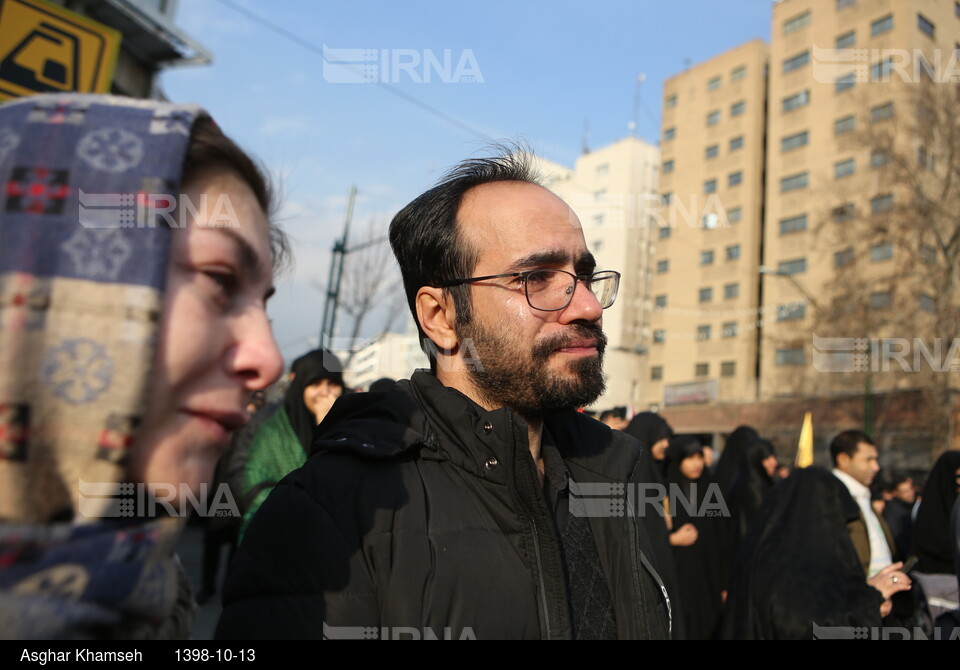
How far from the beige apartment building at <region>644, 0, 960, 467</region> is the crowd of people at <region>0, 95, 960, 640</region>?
26.5m

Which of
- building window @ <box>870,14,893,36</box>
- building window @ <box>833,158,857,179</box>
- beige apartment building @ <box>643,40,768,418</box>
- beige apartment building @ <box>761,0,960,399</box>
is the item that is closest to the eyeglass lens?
beige apartment building @ <box>761,0,960,399</box>

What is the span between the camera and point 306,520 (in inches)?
56.6

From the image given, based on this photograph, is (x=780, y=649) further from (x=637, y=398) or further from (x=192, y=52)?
(x=637, y=398)

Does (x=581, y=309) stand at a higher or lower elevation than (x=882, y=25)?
lower

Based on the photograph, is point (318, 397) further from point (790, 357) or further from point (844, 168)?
point (844, 168)

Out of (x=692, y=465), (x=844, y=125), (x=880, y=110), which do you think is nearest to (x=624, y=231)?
(x=844, y=125)

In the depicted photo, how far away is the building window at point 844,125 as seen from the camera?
37.8 metres

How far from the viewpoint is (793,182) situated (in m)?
41.0

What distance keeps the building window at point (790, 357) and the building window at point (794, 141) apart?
12.3 m

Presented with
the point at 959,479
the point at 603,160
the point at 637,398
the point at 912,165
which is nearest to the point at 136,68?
the point at 959,479

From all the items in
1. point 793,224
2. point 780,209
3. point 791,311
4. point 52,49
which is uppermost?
point 780,209

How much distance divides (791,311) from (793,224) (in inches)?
220

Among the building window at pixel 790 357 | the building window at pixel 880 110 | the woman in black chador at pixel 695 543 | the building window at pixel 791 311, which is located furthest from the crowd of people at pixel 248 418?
the building window at pixel 791 311

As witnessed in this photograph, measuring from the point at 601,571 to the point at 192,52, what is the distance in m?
15.3
